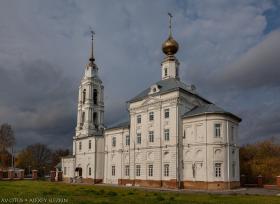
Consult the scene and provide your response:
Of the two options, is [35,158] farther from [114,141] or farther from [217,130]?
[217,130]

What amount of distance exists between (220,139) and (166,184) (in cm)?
789

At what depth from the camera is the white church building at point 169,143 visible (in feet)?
114

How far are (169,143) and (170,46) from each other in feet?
46.4

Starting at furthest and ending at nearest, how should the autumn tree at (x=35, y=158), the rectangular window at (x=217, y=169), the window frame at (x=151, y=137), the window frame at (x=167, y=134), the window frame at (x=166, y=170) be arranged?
the autumn tree at (x=35, y=158) → the window frame at (x=151, y=137) → the window frame at (x=167, y=134) → the window frame at (x=166, y=170) → the rectangular window at (x=217, y=169)

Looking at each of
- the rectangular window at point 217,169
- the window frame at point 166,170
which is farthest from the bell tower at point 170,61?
the rectangular window at point 217,169

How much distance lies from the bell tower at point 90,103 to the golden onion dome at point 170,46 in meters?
16.0

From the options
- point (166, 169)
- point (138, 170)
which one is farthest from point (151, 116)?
point (138, 170)

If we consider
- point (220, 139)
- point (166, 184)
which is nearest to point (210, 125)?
point (220, 139)

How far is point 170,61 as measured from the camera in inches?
1763

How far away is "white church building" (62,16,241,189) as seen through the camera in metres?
34.8

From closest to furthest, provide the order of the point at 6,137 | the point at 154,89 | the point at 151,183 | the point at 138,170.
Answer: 1. the point at 151,183
2. the point at 154,89
3. the point at 138,170
4. the point at 6,137

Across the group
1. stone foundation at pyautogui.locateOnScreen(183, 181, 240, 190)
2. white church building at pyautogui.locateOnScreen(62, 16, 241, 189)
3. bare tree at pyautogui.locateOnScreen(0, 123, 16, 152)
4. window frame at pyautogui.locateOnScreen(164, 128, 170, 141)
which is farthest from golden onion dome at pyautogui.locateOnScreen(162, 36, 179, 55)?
bare tree at pyautogui.locateOnScreen(0, 123, 16, 152)

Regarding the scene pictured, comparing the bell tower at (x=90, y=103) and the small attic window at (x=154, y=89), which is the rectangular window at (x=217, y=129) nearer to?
the small attic window at (x=154, y=89)

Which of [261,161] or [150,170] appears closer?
[150,170]
